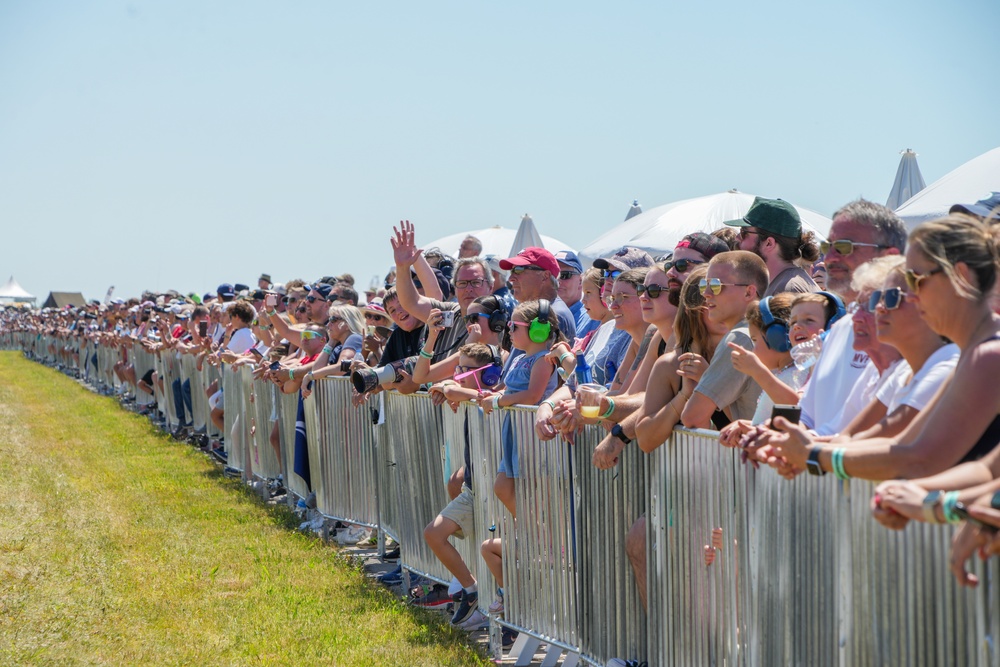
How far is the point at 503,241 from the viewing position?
1938 centimetres

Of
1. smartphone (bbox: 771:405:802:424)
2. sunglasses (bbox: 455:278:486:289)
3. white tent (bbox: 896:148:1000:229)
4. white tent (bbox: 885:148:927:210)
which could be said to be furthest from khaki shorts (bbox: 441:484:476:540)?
white tent (bbox: 885:148:927:210)

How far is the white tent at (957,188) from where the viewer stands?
9859 millimetres

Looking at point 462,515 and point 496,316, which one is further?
point 496,316

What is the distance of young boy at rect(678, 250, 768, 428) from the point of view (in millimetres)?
4746

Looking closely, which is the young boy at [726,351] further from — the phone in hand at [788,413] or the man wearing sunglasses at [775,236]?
the phone in hand at [788,413]

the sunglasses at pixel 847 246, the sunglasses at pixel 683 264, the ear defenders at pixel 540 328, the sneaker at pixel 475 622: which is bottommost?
the sneaker at pixel 475 622

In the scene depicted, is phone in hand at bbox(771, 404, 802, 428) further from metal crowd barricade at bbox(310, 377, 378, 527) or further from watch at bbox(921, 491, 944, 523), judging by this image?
metal crowd barricade at bbox(310, 377, 378, 527)

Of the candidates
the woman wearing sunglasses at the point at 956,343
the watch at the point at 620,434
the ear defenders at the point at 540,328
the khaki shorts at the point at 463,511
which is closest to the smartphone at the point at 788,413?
the woman wearing sunglasses at the point at 956,343

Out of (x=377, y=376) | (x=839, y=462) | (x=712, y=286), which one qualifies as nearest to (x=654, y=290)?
(x=712, y=286)

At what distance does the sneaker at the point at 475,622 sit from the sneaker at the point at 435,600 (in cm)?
42

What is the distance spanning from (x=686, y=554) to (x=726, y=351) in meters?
0.86

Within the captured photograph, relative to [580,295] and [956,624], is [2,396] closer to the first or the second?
[580,295]

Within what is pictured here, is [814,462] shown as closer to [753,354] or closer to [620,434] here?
[753,354]

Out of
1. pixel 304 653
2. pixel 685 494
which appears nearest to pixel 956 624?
pixel 685 494
